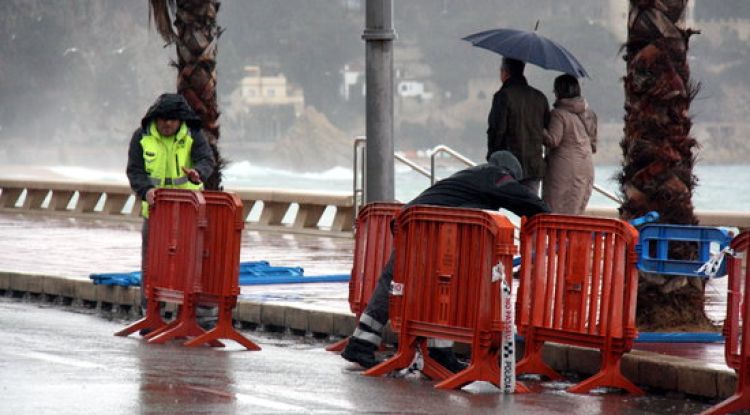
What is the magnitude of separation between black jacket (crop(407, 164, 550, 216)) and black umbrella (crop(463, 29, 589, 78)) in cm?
255

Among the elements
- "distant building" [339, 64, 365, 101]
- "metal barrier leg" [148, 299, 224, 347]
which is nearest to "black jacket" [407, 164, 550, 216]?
"metal barrier leg" [148, 299, 224, 347]

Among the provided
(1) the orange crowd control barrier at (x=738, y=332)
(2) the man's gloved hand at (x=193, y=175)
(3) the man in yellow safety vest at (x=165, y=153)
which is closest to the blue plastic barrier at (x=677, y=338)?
(1) the orange crowd control barrier at (x=738, y=332)

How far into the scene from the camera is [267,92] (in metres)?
164

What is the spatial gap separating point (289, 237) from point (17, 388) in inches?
622

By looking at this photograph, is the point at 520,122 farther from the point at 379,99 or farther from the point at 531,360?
the point at 531,360

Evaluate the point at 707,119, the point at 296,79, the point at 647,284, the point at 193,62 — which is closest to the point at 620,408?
the point at 647,284

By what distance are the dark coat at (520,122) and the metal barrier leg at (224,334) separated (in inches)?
105

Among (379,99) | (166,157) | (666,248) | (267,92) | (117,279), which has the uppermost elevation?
(267,92)

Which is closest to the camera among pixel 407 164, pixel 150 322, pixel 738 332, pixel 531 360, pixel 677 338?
pixel 738 332

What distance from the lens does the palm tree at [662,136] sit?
1381 cm

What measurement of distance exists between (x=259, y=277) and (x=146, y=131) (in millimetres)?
3474

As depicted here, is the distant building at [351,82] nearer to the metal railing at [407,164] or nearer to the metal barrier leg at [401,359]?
the metal railing at [407,164]

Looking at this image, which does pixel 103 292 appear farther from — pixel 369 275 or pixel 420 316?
pixel 420 316

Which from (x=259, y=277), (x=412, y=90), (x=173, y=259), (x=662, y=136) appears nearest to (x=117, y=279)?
(x=259, y=277)
